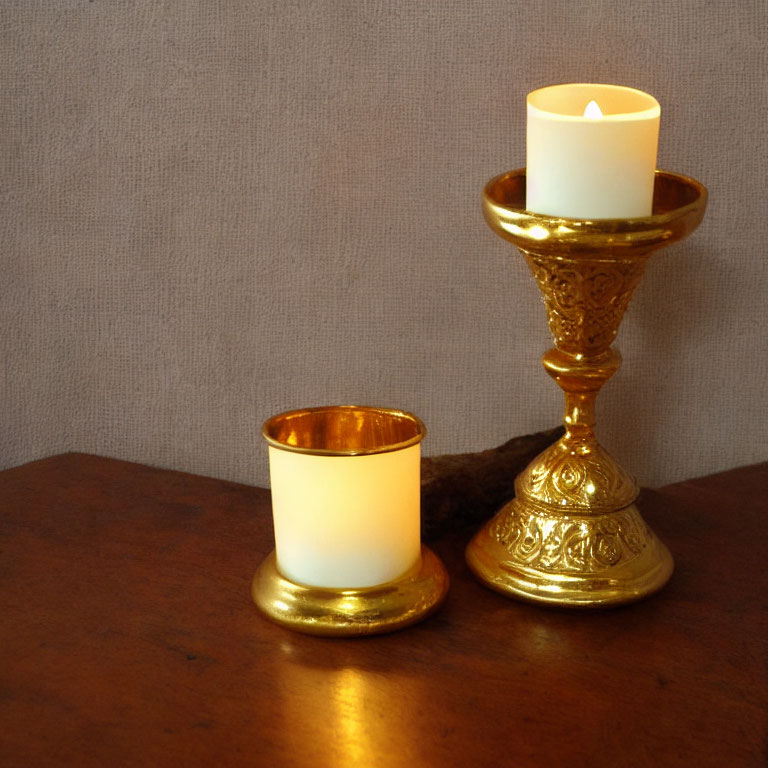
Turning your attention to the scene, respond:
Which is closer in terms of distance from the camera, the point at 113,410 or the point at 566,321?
the point at 566,321

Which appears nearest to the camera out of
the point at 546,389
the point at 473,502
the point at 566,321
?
the point at 566,321

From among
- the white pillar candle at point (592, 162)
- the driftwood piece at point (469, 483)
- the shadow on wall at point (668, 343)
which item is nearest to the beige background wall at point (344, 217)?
the shadow on wall at point (668, 343)

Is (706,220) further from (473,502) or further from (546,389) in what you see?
(473,502)

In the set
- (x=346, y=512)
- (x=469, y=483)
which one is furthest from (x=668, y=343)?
(x=346, y=512)

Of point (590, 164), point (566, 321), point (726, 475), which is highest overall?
point (590, 164)

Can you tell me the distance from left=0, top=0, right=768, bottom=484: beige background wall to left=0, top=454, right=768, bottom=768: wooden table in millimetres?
168

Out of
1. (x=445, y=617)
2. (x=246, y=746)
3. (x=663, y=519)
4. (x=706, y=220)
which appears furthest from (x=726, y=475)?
(x=246, y=746)

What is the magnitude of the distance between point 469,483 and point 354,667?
226 millimetres

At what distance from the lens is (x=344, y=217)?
0.92 meters

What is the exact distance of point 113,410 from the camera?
1.05m

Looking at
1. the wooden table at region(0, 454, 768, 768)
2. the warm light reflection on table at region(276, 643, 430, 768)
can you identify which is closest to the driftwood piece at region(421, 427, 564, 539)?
the wooden table at region(0, 454, 768, 768)

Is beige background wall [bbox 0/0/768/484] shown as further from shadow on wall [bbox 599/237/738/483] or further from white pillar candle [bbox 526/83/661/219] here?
white pillar candle [bbox 526/83/661/219]

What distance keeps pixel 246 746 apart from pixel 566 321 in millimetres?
336

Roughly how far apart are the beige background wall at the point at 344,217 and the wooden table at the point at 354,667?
17 cm
